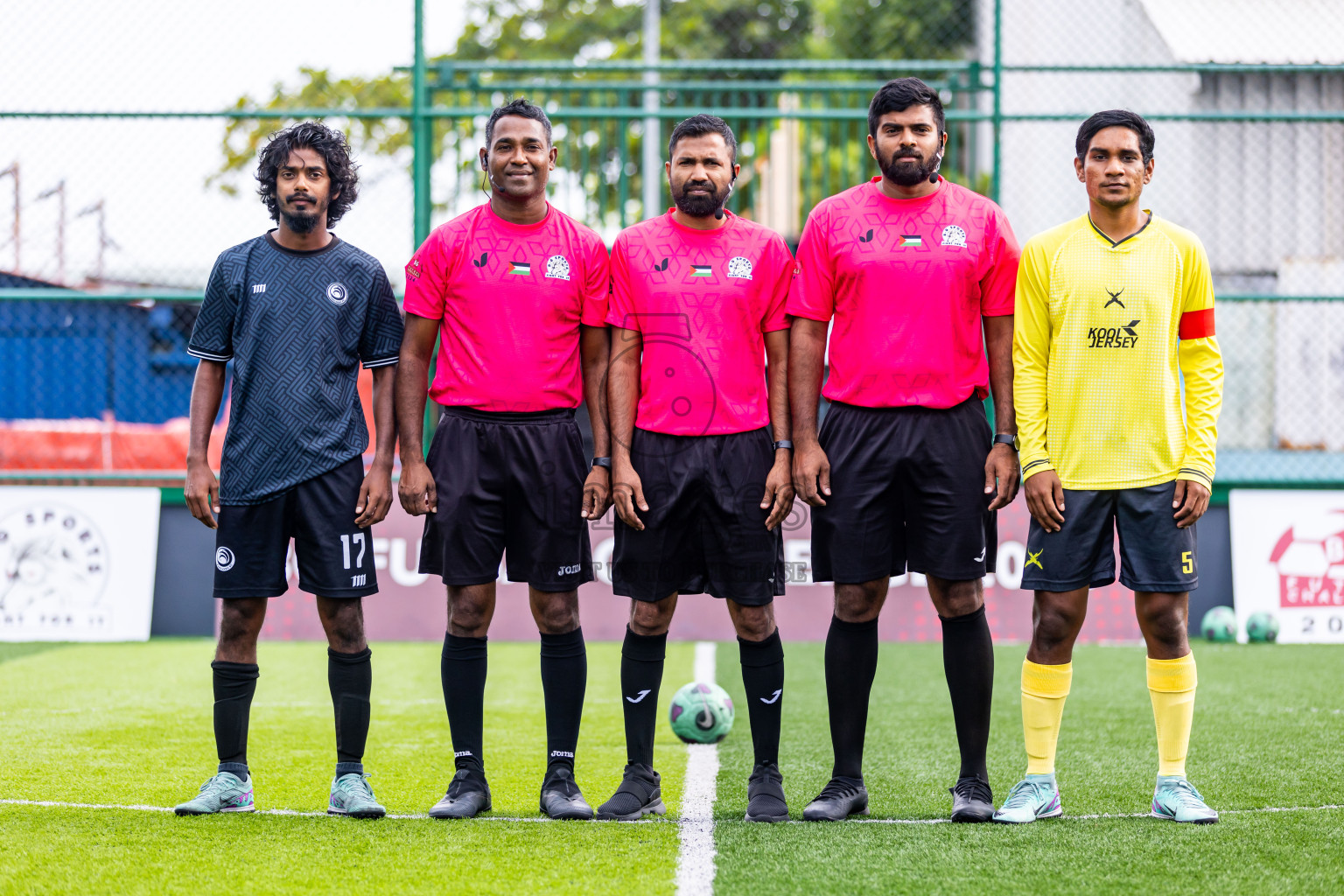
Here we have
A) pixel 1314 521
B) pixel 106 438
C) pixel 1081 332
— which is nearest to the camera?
pixel 1081 332

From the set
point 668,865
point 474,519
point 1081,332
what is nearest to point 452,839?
point 668,865

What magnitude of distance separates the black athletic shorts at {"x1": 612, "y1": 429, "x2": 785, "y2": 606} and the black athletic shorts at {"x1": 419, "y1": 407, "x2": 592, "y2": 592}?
0.18 m

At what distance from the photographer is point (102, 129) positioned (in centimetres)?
866

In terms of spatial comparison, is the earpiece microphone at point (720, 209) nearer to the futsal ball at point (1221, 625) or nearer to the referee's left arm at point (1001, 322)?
the referee's left arm at point (1001, 322)

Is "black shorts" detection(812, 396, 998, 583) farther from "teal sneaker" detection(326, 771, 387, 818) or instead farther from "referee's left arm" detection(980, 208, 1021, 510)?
"teal sneaker" detection(326, 771, 387, 818)

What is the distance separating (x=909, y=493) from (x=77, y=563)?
255 inches

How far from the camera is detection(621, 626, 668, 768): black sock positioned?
4086 mm

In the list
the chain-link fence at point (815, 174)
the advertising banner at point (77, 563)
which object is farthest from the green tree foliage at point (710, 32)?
the advertising banner at point (77, 563)

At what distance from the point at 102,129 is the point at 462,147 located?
7.87 feet

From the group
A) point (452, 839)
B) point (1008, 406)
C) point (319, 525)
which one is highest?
point (1008, 406)

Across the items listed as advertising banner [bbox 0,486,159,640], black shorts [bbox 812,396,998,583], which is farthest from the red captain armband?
advertising banner [bbox 0,486,159,640]

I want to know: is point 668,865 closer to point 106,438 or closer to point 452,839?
point 452,839

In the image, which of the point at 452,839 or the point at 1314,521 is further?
the point at 1314,521

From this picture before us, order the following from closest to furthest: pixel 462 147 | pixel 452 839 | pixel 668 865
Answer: pixel 668 865, pixel 452 839, pixel 462 147
